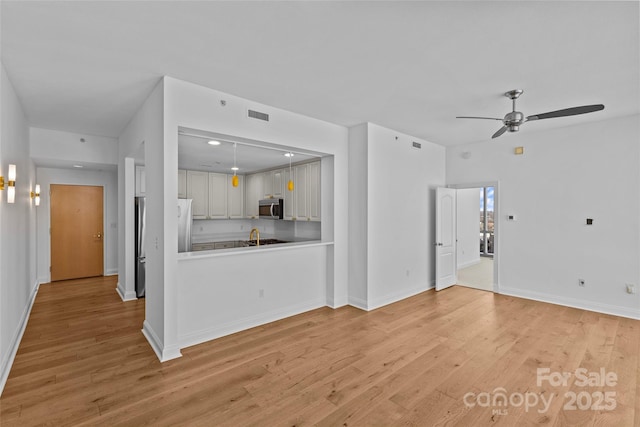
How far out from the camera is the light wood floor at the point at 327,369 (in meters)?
2.30

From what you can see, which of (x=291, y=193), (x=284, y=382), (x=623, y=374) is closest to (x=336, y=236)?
(x=291, y=193)

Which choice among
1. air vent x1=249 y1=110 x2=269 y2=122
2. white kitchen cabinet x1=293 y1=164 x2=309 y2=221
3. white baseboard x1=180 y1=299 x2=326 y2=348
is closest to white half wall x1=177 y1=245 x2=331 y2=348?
white baseboard x1=180 y1=299 x2=326 y2=348

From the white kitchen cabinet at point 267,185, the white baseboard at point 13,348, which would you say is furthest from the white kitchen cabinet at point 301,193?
the white baseboard at point 13,348

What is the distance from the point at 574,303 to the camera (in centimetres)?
483

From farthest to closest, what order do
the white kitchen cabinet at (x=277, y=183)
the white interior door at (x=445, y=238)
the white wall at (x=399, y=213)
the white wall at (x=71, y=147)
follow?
the white kitchen cabinet at (x=277, y=183)
the white interior door at (x=445, y=238)
the white wall at (x=71, y=147)
the white wall at (x=399, y=213)

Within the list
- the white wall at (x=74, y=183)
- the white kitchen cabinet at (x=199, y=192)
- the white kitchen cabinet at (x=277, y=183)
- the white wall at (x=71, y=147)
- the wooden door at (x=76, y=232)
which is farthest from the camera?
the white kitchen cabinet at (x=199, y=192)

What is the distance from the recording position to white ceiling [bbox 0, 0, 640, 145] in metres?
2.11

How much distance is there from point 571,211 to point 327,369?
184 inches

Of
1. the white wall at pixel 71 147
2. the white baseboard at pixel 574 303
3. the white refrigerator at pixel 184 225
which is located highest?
the white wall at pixel 71 147

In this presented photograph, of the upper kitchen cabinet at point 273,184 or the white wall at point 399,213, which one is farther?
the upper kitchen cabinet at point 273,184

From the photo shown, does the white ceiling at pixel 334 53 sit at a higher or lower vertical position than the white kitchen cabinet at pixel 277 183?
higher

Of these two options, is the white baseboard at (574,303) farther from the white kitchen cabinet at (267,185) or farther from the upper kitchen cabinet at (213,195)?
the upper kitchen cabinet at (213,195)

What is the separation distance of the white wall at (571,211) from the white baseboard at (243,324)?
373 centimetres

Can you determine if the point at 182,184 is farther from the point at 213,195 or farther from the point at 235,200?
the point at 235,200
